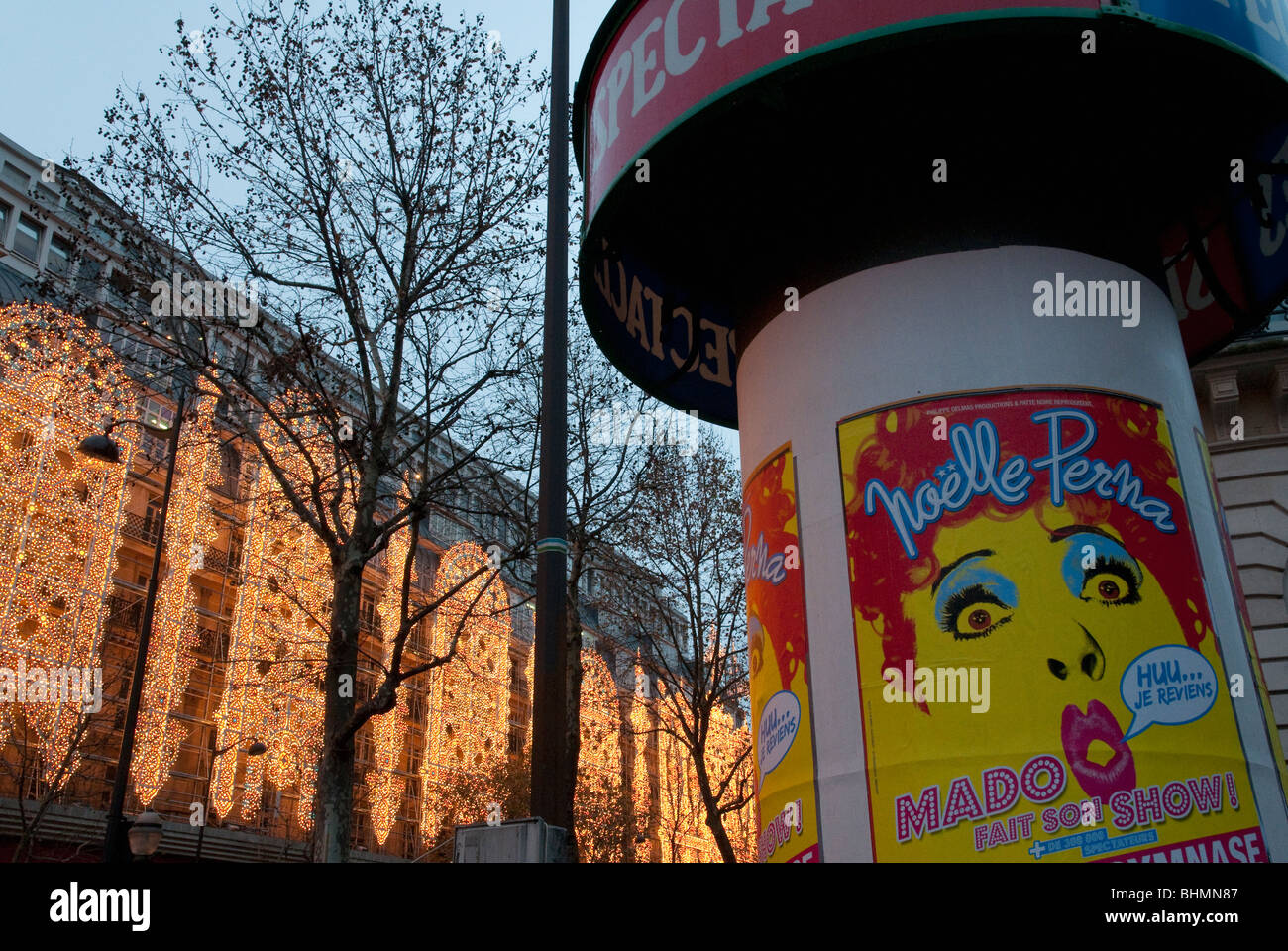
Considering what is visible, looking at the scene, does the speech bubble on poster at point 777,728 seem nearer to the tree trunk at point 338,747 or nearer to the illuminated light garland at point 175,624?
the tree trunk at point 338,747

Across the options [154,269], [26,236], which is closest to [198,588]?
[26,236]

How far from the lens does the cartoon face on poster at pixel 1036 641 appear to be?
6887mm

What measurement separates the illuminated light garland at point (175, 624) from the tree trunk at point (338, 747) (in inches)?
733

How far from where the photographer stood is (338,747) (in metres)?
14.5

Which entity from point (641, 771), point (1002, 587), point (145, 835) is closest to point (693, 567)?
point (145, 835)

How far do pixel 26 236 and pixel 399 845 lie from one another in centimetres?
2690

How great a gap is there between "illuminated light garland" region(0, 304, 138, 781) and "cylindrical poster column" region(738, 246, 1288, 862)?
2585 cm

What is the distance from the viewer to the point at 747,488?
9.32 meters

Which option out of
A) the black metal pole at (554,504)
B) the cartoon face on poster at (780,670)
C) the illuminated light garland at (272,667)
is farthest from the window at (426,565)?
the cartoon face on poster at (780,670)

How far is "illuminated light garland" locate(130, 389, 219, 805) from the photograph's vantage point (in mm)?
32219

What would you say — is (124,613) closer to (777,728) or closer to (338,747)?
(338,747)
